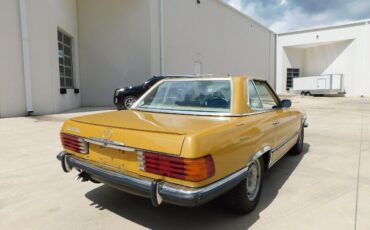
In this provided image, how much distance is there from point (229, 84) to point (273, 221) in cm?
146

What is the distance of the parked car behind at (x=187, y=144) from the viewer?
7.02 feet

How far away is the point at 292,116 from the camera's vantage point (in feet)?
14.0

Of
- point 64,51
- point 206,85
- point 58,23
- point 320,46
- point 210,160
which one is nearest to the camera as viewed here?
point 210,160

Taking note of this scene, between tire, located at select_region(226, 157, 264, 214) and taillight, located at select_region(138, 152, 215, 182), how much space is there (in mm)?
574

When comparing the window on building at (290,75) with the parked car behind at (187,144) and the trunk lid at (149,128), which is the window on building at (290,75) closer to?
the parked car behind at (187,144)

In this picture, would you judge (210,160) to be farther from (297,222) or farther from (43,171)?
(43,171)

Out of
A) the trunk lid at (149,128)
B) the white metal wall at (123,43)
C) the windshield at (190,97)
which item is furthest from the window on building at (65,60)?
the trunk lid at (149,128)

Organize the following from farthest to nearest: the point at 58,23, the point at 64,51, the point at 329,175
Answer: the point at 64,51 → the point at 58,23 → the point at 329,175

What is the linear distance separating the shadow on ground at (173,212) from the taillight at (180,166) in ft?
2.24

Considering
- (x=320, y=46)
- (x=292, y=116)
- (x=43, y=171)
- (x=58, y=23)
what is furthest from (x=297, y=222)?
(x=320, y=46)

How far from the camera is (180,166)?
2113 millimetres

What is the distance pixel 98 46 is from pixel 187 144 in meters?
13.0

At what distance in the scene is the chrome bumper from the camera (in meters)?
2.10

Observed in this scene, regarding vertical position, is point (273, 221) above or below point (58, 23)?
below
